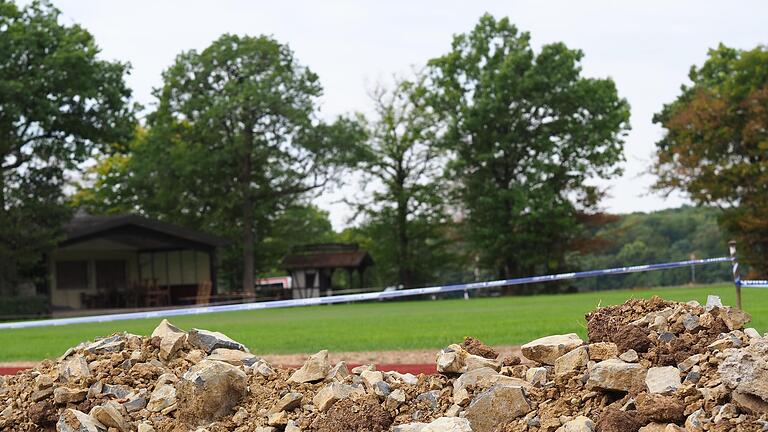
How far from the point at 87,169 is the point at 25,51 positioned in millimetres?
24991

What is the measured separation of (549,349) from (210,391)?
2094 millimetres

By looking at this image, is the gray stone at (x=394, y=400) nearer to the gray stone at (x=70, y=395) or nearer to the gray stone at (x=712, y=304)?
the gray stone at (x=712, y=304)

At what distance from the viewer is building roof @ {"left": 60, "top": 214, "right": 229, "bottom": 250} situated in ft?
118

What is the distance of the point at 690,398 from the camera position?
464 centimetres

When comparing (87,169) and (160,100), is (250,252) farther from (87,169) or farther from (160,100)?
(87,169)

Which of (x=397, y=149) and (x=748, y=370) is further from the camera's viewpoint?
(x=397, y=149)

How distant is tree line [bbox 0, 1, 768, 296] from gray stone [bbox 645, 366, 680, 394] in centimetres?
3255

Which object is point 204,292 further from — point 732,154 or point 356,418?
point 356,418

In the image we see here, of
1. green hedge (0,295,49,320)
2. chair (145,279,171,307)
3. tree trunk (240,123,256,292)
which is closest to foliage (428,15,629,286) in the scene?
tree trunk (240,123,256,292)

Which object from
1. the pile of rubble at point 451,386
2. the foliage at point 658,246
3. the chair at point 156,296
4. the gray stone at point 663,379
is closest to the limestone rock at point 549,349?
the pile of rubble at point 451,386

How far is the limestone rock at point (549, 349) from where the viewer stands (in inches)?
226

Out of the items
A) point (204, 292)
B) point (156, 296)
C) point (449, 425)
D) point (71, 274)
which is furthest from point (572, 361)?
point (71, 274)

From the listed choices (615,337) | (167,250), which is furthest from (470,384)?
(167,250)

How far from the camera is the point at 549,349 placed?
576 cm
